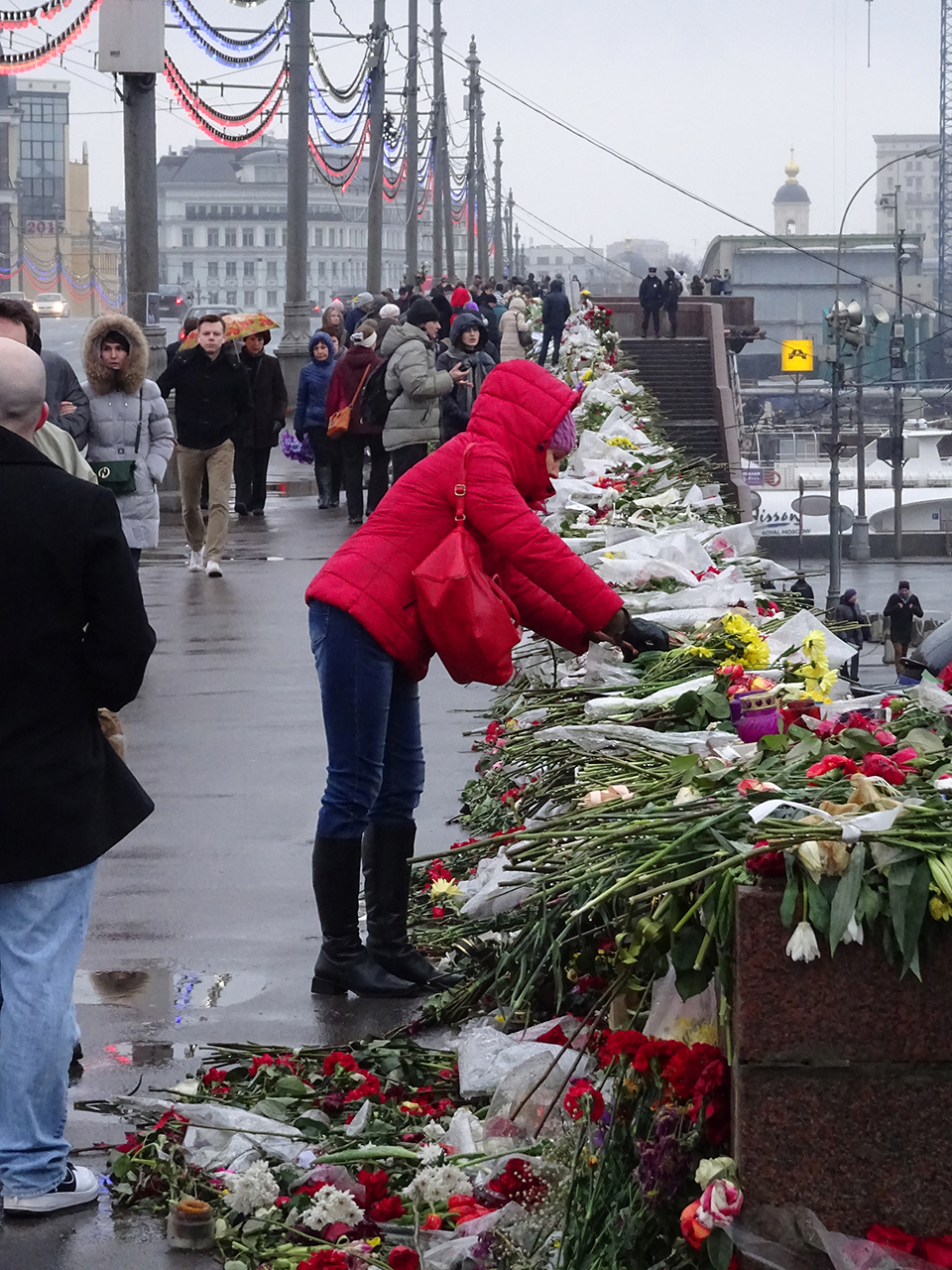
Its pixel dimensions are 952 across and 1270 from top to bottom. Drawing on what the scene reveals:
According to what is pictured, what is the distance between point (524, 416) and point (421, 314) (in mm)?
8721

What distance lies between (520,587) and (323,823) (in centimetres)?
82

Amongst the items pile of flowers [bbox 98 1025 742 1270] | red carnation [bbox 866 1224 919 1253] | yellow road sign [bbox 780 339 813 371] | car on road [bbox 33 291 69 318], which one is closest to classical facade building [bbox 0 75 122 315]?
car on road [bbox 33 291 69 318]

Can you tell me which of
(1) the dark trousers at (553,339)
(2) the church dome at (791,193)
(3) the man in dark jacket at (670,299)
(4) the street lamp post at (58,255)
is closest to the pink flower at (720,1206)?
(1) the dark trousers at (553,339)

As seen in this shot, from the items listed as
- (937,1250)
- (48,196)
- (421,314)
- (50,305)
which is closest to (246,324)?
(421,314)

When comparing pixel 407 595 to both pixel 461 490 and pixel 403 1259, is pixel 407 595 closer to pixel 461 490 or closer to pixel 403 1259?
pixel 461 490

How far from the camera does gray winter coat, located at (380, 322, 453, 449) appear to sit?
44.8 feet

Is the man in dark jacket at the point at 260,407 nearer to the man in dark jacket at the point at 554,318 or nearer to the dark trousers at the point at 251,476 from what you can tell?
the dark trousers at the point at 251,476

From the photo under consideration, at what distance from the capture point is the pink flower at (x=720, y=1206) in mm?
3100

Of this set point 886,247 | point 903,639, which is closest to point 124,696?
point 903,639

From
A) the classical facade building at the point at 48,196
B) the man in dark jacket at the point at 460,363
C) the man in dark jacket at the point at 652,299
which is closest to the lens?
the man in dark jacket at the point at 460,363

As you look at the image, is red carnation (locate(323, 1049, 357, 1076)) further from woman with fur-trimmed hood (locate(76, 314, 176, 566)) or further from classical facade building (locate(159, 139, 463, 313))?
classical facade building (locate(159, 139, 463, 313))

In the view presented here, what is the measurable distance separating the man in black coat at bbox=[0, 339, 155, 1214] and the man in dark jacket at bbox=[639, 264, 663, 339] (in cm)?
3351

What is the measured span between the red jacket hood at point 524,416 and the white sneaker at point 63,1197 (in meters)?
2.08

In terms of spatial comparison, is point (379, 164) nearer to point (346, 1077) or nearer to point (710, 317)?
point (710, 317)
